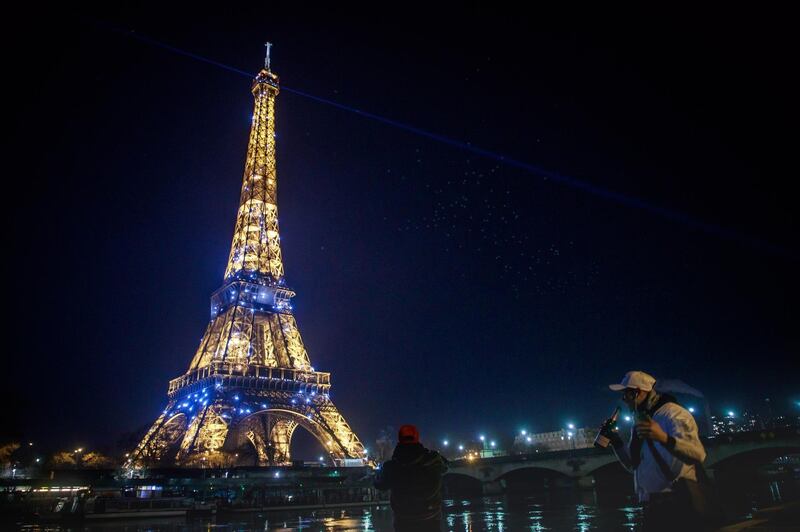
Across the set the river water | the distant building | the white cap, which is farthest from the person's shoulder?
the distant building

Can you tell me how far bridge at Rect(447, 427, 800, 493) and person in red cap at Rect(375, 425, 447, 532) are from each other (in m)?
29.0

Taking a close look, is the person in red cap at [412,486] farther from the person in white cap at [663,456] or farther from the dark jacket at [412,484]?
the person in white cap at [663,456]

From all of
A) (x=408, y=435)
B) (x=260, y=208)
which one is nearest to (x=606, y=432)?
(x=408, y=435)

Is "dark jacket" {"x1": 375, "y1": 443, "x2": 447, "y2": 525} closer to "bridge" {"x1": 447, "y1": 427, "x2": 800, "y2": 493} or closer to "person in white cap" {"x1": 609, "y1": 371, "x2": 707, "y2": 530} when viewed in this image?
"person in white cap" {"x1": 609, "y1": 371, "x2": 707, "y2": 530}

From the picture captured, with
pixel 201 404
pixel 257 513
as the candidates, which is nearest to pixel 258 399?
pixel 201 404

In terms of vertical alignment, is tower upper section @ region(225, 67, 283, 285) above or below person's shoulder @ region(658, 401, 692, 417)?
above

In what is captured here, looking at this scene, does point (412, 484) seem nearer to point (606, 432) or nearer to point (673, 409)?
point (606, 432)

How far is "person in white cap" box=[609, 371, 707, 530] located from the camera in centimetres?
352

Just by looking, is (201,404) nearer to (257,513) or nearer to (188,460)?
(188,460)

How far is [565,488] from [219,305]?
152ft

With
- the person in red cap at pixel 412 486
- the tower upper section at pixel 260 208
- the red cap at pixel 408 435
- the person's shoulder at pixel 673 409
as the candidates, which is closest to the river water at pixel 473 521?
the person in red cap at pixel 412 486

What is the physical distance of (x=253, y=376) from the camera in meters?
46.5

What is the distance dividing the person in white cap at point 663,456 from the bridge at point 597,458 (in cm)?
2913

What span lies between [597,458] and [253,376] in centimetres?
3344
